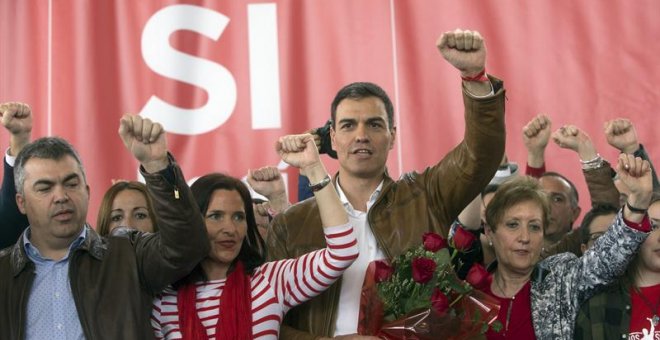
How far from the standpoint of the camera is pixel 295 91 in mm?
5633

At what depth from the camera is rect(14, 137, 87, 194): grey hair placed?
10.2ft

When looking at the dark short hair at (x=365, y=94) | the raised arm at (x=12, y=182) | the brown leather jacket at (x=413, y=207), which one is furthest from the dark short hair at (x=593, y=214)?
the raised arm at (x=12, y=182)

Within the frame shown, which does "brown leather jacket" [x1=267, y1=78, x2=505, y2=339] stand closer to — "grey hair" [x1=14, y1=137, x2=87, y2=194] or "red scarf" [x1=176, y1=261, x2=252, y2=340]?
"red scarf" [x1=176, y1=261, x2=252, y2=340]

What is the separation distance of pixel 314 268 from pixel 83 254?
2.20 ft

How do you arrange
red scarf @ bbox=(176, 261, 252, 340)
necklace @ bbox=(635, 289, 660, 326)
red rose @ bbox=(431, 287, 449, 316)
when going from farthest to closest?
1. necklace @ bbox=(635, 289, 660, 326)
2. red scarf @ bbox=(176, 261, 252, 340)
3. red rose @ bbox=(431, 287, 449, 316)

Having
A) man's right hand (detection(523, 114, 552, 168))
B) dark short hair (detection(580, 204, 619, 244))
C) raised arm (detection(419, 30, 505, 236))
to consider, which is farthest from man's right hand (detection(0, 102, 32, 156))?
dark short hair (detection(580, 204, 619, 244))

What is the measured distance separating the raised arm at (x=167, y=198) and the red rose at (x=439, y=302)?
654 mm

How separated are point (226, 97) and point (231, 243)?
2468 mm

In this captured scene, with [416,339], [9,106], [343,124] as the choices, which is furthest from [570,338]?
[9,106]

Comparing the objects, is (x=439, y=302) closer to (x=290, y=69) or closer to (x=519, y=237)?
(x=519, y=237)

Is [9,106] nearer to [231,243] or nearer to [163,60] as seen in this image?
[231,243]

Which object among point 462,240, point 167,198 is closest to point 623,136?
point 462,240

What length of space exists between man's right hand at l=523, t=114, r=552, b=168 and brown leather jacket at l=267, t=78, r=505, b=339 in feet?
2.87

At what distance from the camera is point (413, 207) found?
→ 3.23 m
